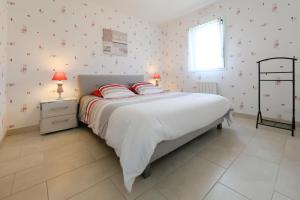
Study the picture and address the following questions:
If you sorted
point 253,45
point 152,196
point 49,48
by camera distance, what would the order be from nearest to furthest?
point 152,196, point 49,48, point 253,45

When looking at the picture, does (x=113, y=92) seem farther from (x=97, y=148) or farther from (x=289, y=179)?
(x=289, y=179)

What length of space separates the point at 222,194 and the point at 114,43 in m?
3.53

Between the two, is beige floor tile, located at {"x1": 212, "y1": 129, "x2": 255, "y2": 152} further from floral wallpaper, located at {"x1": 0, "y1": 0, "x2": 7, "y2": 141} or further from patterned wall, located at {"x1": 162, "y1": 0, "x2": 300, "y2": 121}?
floral wallpaper, located at {"x1": 0, "y1": 0, "x2": 7, "y2": 141}

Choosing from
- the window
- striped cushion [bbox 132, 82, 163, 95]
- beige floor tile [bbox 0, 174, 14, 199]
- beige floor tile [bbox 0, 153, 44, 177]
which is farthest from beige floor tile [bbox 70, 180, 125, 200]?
the window

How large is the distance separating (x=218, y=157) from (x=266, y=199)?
589 millimetres

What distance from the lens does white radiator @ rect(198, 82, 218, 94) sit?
3434mm

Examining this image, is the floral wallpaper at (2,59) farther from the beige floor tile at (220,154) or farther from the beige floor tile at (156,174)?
the beige floor tile at (220,154)

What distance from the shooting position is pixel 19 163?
62.8 inches

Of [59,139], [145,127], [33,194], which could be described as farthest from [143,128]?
[59,139]

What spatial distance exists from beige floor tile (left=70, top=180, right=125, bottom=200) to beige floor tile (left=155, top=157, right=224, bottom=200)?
1.15 ft

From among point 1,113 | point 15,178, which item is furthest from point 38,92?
point 15,178

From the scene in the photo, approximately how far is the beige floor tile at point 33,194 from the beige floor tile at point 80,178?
4cm

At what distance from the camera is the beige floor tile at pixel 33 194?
111cm

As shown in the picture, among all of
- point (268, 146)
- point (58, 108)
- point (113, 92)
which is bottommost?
point (268, 146)
